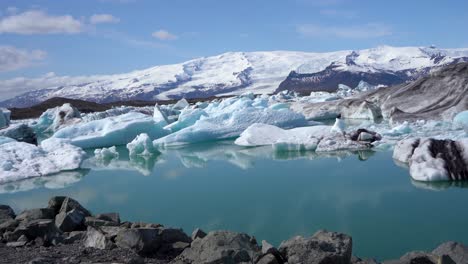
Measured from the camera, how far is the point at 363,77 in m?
120

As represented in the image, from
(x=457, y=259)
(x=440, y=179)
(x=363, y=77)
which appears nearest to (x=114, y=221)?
(x=457, y=259)

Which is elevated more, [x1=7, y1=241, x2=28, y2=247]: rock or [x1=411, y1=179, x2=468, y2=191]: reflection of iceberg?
[x1=7, y1=241, x2=28, y2=247]: rock

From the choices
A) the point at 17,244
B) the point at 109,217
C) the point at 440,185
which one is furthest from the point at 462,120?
the point at 17,244

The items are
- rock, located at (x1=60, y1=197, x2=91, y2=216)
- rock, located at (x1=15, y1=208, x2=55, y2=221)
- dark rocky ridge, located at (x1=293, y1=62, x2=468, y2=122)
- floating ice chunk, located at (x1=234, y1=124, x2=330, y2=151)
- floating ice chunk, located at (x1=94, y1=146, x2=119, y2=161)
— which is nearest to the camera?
rock, located at (x1=15, y1=208, x2=55, y2=221)

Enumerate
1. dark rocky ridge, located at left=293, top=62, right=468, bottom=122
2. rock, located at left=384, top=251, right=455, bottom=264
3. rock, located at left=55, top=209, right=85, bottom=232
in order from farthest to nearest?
dark rocky ridge, located at left=293, top=62, right=468, bottom=122 → rock, located at left=55, top=209, right=85, bottom=232 → rock, located at left=384, top=251, right=455, bottom=264

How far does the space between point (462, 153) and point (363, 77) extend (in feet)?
387

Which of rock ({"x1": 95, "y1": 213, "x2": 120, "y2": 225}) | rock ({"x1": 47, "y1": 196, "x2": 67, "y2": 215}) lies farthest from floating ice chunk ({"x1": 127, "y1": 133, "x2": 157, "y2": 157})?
rock ({"x1": 95, "y1": 213, "x2": 120, "y2": 225})

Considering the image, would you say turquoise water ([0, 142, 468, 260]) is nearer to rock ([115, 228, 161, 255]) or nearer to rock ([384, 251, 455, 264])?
rock ([384, 251, 455, 264])

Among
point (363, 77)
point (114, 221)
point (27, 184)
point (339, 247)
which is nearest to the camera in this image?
point (339, 247)

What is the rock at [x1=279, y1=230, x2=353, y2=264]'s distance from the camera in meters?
2.70

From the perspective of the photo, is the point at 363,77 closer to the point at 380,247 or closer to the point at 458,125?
the point at 458,125

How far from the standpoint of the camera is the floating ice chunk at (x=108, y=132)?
11.9 m

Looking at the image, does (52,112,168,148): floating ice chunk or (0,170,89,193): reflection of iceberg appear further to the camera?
(52,112,168,148): floating ice chunk

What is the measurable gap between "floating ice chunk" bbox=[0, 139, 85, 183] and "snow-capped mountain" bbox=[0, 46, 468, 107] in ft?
328
